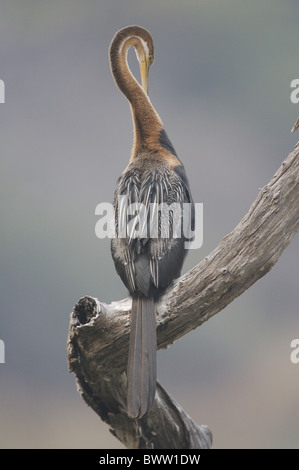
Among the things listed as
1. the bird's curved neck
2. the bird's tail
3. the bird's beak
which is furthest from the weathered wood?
the bird's beak

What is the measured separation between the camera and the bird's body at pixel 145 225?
1379 mm

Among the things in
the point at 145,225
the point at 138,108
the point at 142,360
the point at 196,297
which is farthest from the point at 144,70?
the point at 142,360

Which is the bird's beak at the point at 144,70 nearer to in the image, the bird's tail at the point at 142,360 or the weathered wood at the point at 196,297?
the weathered wood at the point at 196,297

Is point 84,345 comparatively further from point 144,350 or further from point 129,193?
point 129,193

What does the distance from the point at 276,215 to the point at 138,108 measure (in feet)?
2.12

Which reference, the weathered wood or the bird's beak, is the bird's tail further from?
the bird's beak

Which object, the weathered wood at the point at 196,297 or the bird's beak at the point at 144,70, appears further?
the bird's beak at the point at 144,70

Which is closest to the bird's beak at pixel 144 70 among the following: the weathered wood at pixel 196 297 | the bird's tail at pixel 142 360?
the weathered wood at pixel 196 297

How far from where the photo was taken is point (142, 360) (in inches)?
54.1

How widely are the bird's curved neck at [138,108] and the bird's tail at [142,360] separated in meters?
0.58

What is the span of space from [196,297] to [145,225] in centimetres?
25

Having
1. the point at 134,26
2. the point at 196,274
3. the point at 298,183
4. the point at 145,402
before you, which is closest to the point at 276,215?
the point at 298,183

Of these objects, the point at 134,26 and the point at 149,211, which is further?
the point at 134,26

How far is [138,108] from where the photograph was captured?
1.82 meters
